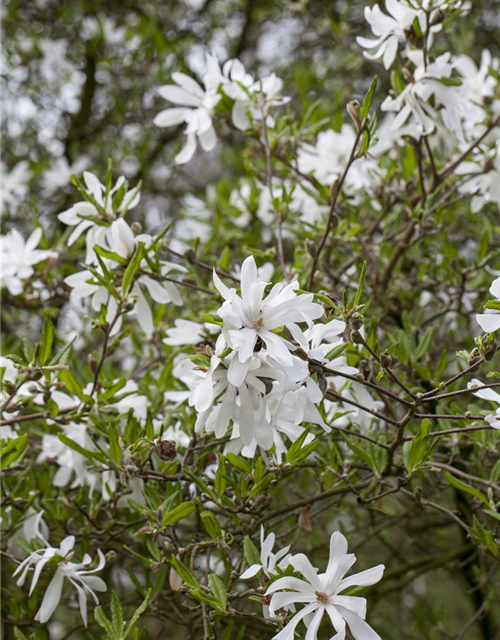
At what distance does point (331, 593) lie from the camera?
1014 millimetres

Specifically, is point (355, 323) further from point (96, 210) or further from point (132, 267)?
point (96, 210)

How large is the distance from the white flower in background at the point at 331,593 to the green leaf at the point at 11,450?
57 centimetres

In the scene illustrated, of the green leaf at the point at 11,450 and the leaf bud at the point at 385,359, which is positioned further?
the green leaf at the point at 11,450

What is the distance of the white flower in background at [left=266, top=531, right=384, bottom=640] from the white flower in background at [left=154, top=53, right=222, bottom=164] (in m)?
0.95

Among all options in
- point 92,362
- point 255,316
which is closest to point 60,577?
point 92,362

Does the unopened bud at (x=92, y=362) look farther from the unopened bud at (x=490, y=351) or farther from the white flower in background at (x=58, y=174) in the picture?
the white flower in background at (x=58, y=174)

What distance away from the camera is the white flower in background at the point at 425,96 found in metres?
1.40

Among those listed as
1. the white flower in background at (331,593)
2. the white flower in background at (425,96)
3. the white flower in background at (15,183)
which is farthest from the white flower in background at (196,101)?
the white flower in background at (15,183)

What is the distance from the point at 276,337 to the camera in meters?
0.91

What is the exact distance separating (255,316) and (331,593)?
1.40ft

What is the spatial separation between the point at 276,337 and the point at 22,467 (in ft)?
2.28

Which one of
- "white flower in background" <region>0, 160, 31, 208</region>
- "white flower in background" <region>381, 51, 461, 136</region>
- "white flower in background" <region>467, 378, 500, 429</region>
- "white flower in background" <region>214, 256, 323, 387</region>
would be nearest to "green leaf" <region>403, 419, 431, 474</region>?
"white flower in background" <region>467, 378, 500, 429</region>

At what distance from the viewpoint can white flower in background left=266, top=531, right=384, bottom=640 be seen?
98 cm

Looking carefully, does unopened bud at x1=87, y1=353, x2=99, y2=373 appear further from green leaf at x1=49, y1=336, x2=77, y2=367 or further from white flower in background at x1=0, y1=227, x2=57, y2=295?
white flower in background at x1=0, y1=227, x2=57, y2=295
